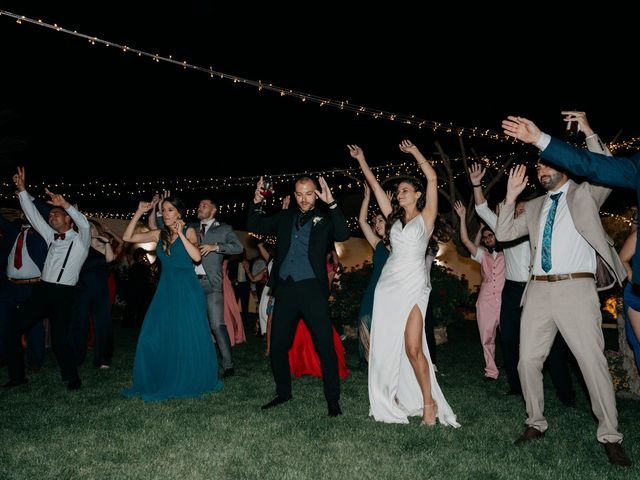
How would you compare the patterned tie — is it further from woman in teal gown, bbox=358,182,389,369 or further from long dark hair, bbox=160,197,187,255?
woman in teal gown, bbox=358,182,389,369

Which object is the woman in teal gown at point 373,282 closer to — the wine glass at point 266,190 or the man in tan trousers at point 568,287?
the wine glass at point 266,190

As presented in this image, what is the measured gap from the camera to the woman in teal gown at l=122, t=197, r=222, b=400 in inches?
216

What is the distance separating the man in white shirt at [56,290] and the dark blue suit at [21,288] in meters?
0.56

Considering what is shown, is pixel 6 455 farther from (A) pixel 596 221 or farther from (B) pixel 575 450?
(A) pixel 596 221

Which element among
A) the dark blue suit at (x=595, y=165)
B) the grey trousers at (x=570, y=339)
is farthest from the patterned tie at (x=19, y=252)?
the dark blue suit at (x=595, y=165)

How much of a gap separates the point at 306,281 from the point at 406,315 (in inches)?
37.3

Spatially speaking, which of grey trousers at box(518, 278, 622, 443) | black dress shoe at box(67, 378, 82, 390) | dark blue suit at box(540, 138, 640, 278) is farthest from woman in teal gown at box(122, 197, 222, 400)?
dark blue suit at box(540, 138, 640, 278)

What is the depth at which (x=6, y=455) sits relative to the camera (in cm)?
360

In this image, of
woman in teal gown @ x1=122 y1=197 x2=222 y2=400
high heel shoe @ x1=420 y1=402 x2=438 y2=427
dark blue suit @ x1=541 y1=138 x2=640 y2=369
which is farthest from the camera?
woman in teal gown @ x1=122 y1=197 x2=222 y2=400

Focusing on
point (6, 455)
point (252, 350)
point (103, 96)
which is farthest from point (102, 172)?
point (6, 455)

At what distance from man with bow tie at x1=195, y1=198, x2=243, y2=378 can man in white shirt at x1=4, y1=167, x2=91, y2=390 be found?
1370mm

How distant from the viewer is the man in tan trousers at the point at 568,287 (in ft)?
12.1


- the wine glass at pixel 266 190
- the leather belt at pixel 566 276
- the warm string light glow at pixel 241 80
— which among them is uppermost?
the warm string light glow at pixel 241 80

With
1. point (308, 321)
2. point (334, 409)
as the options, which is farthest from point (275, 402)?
point (308, 321)
